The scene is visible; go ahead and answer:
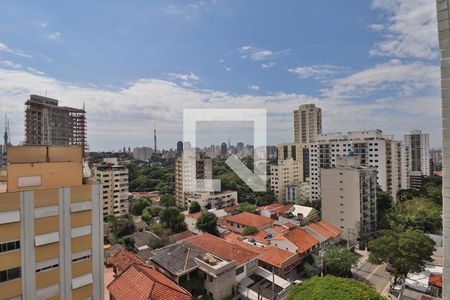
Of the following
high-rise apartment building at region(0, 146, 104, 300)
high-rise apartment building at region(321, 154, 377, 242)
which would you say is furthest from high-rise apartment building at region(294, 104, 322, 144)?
high-rise apartment building at region(0, 146, 104, 300)

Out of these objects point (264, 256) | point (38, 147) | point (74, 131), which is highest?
point (74, 131)

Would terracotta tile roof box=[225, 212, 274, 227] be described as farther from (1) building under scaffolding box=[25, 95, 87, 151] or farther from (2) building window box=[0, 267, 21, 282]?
(1) building under scaffolding box=[25, 95, 87, 151]

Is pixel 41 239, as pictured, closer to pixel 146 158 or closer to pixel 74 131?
pixel 74 131

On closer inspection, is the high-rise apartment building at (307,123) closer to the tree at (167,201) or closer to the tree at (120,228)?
the tree at (167,201)

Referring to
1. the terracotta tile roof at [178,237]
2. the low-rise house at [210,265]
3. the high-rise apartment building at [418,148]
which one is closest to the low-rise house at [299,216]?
the terracotta tile roof at [178,237]

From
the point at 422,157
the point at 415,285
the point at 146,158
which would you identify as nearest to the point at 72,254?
the point at 415,285

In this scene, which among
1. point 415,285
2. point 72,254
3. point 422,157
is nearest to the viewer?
point 72,254
